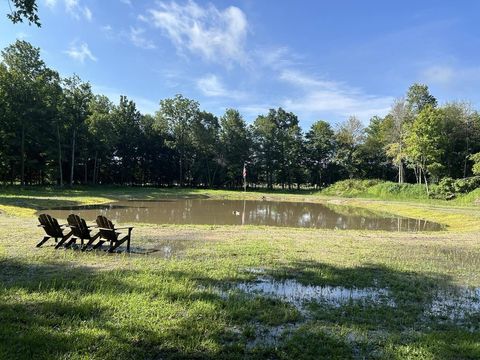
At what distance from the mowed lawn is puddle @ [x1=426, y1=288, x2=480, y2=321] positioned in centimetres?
2

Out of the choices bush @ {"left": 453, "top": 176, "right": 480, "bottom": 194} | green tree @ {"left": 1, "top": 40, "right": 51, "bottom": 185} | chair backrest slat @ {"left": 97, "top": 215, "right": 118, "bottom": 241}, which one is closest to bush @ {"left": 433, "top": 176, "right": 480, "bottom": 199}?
bush @ {"left": 453, "top": 176, "right": 480, "bottom": 194}

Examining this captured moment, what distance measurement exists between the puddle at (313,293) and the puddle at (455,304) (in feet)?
2.20

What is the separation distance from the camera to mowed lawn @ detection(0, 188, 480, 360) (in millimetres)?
4293

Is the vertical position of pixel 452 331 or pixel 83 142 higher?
pixel 83 142

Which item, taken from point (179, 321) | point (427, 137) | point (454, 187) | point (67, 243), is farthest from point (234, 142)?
point (179, 321)

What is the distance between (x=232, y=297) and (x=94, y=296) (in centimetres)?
204

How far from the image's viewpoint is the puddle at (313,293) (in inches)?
247

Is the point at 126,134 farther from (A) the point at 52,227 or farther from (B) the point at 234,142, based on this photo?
(A) the point at 52,227

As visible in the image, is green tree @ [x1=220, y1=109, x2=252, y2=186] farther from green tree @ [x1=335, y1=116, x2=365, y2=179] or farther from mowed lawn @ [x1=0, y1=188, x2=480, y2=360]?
mowed lawn @ [x1=0, y1=188, x2=480, y2=360]

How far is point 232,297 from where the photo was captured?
612cm

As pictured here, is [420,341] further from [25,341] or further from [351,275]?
[25,341]

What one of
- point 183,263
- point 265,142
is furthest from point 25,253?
Result: point 265,142

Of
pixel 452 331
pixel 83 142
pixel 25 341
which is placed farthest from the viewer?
pixel 83 142

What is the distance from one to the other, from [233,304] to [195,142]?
202 ft
